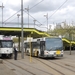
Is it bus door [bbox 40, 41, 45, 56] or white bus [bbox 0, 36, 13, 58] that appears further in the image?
white bus [bbox 0, 36, 13, 58]

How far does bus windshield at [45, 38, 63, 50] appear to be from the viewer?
34594mm

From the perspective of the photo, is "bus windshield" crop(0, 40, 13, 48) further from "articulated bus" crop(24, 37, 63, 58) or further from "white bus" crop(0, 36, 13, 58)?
"articulated bus" crop(24, 37, 63, 58)

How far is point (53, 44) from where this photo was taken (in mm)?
34875

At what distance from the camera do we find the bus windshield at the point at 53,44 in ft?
113

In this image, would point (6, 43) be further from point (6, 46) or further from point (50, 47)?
point (50, 47)

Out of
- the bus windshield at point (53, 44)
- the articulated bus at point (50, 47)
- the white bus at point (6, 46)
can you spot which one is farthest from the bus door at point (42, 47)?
the white bus at point (6, 46)

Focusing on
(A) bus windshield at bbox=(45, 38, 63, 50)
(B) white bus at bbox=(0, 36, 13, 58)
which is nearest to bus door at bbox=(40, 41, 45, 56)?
(A) bus windshield at bbox=(45, 38, 63, 50)

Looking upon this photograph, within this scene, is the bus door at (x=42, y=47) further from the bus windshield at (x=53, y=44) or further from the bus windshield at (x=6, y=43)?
the bus windshield at (x=6, y=43)

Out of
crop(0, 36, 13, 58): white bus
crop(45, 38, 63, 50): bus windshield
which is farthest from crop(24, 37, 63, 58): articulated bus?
crop(0, 36, 13, 58): white bus

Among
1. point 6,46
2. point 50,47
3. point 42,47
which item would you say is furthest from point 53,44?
point 6,46

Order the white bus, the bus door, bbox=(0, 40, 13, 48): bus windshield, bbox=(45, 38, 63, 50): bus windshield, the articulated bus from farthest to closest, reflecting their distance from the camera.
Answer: bbox=(0, 40, 13, 48): bus windshield
the white bus
the bus door
bbox=(45, 38, 63, 50): bus windshield
the articulated bus

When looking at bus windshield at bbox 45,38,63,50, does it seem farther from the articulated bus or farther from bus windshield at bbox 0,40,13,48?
bus windshield at bbox 0,40,13,48

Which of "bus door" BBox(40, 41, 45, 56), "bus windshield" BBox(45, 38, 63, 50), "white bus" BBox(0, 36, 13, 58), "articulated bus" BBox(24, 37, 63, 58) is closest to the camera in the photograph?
"articulated bus" BBox(24, 37, 63, 58)

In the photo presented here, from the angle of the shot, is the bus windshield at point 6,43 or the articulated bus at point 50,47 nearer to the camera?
the articulated bus at point 50,47
